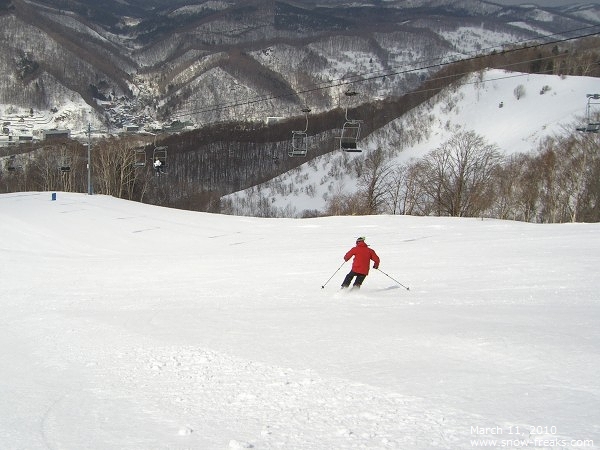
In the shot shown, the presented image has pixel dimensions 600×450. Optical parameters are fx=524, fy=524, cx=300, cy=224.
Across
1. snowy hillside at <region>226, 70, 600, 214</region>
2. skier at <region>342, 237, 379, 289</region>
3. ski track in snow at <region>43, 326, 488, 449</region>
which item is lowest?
ski track in snow at <region>43, 326, 488, 449</region>

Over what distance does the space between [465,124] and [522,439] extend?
114224 mm

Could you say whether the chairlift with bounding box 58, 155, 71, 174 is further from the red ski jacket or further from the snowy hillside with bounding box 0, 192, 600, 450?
the red ski jacket

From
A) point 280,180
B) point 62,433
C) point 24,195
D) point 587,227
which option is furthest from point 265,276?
point 280,180

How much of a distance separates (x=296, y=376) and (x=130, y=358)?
2.64m

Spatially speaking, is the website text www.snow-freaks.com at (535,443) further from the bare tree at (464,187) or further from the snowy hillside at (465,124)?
Answer: the snowy hillside at (465,124)

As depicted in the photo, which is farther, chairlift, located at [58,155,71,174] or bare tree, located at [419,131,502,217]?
bare tree, located at [419,131,502,217]

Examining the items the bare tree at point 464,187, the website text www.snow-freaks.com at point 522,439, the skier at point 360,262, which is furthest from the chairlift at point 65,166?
the website text www.snow-freaks.com at point 522,439

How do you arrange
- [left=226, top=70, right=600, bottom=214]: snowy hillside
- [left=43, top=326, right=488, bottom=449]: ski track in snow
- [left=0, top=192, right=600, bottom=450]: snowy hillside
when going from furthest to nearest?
[left=226, top=70, right=600, bottom=214]: snowy hillside, [left=0, top=192, right=600, bottom=450]: snowy hillside, [left=43, top=326, right=488, bottom=449]: ski track in snow

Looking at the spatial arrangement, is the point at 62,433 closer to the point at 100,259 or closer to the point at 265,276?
the point at 265,276

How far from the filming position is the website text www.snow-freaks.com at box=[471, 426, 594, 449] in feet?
14.9

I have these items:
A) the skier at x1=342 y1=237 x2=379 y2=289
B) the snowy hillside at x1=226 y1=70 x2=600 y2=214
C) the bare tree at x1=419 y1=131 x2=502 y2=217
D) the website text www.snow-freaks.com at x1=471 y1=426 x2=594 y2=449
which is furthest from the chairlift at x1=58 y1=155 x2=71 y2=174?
the snowy hillside at x1=226 y1=70 x2=600 y2=214

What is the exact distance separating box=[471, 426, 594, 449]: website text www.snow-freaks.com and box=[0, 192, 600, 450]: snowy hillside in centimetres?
2

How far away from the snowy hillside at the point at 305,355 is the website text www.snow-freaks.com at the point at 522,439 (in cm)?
2

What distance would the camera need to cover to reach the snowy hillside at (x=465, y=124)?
9838 centimetres
